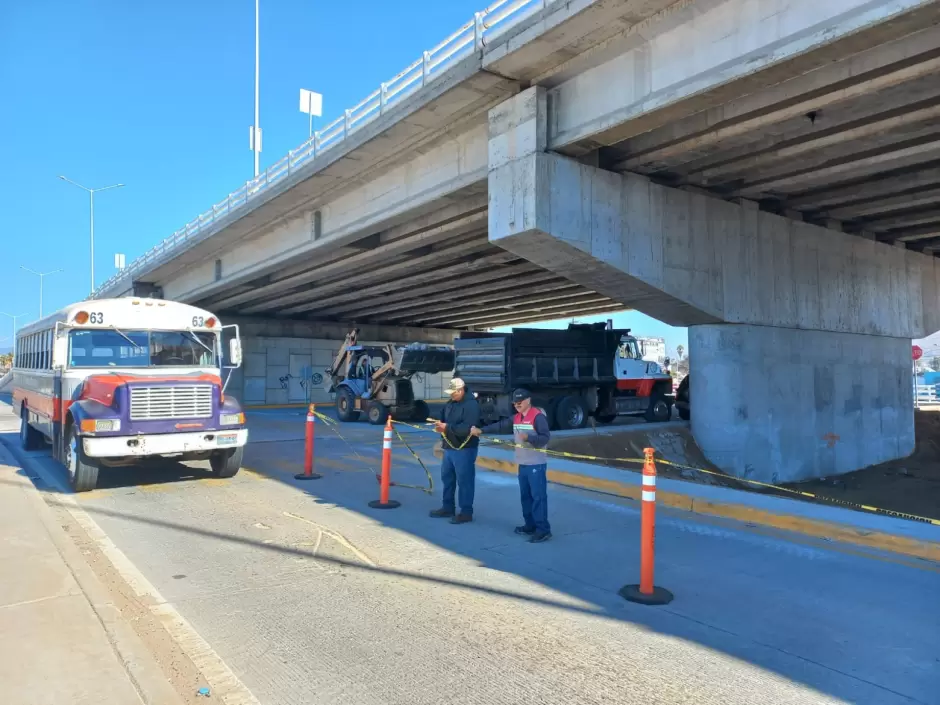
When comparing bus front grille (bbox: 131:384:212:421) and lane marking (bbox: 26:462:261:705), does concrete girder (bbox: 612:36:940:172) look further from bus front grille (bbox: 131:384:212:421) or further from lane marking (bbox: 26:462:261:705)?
lane marking (bbox: 26:462:261:705)

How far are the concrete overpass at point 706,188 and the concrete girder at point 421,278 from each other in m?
0.29

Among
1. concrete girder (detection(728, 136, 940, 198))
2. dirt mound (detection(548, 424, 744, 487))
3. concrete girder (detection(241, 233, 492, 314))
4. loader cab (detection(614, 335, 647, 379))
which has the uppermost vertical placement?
concrete girder (detection(728, 136, 940, 198))

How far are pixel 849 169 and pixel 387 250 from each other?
1258cm

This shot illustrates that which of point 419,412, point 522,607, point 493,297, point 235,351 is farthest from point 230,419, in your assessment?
point 493,297

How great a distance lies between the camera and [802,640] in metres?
4.40

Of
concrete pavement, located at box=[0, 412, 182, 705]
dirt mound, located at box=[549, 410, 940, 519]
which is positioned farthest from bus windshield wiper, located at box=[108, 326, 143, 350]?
dirt mound, located at box=[549, 410, 940, 519]

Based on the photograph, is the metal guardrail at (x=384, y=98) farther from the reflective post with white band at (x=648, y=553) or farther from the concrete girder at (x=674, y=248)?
the reflective post with white band at (x=648, y=553)

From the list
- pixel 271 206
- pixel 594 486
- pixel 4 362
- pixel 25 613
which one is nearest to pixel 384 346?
pixel 271 206

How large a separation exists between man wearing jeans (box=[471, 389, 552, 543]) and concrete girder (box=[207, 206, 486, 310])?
9993 mm

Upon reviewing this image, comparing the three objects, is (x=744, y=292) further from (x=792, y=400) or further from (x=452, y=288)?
(x=452, y=288)

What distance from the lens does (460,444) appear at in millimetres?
7508

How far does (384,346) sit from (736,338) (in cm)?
1190

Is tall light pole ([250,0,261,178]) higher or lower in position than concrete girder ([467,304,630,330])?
higher

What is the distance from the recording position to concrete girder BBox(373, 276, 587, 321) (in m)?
27.6
